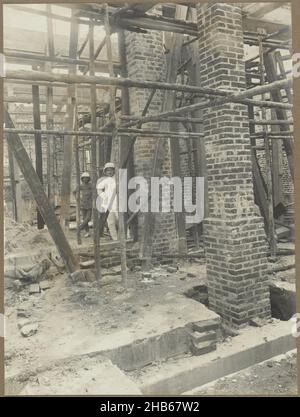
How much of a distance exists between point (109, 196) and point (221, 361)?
3673mm

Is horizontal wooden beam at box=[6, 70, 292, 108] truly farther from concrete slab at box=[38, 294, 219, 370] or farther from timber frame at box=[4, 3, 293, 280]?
concrete slab at box=[38, 294, 219, 370]

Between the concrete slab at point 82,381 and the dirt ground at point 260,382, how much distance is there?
1127 mm

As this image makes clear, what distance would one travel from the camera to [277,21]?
7441 mm

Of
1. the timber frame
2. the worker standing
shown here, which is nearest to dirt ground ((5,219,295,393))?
the timber frame

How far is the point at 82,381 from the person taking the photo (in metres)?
3.15

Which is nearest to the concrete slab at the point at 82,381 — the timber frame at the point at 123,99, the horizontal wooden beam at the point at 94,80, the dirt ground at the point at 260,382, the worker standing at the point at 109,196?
the dirt ground at the point at 260,382

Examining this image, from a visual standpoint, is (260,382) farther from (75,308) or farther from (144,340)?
(75,308)

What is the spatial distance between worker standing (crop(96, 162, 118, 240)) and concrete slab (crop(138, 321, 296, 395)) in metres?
3.29

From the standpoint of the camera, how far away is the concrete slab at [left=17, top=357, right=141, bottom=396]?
3000mm

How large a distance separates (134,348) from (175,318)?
0.75 m

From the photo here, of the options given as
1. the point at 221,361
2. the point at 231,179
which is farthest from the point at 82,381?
the point at 231,179

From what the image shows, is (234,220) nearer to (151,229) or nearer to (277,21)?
(151,229)

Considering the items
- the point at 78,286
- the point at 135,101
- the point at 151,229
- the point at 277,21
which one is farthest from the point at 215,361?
the point at 277,21

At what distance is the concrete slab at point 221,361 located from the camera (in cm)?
375
